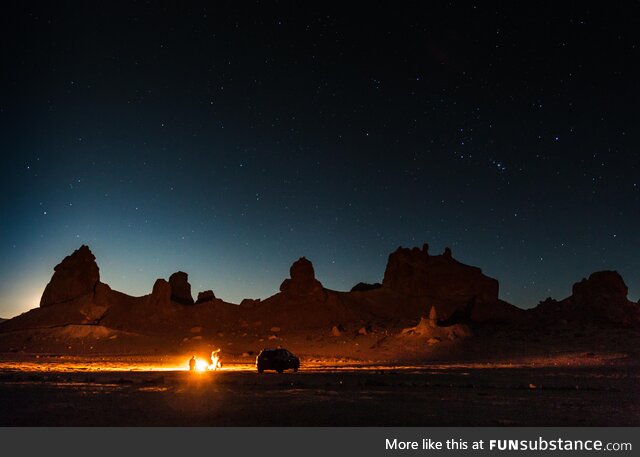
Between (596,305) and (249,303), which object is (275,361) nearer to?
(596,305)

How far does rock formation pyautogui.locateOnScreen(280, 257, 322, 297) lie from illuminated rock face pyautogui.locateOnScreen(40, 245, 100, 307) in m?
53.7

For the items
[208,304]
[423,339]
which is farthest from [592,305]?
[208,304]

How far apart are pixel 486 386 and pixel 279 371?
1501 cm

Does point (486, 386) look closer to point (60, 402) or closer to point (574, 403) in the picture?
point (574, 403)

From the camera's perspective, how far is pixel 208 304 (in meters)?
133

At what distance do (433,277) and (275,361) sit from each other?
134 meters

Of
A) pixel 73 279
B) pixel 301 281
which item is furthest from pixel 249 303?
pixel 73 279

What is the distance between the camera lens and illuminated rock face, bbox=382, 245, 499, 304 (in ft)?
540

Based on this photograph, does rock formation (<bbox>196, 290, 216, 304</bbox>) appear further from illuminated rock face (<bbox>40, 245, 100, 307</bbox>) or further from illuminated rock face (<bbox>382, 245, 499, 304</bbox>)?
illuminated rock face (<bbox>382, 245, 499, 304</bbox>)

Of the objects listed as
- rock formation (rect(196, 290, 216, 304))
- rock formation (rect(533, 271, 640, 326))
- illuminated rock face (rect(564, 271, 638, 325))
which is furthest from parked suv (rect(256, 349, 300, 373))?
rock formation (rect(196, 290, 216, 304))

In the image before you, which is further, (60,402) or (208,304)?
(208,304)

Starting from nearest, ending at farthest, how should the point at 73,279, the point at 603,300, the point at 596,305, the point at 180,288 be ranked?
the point at 596,305 < the point at 603,300 < the point at 180,288 < the point at 73,279

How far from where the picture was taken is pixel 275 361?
1499 inches

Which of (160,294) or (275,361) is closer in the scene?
(275,361)
